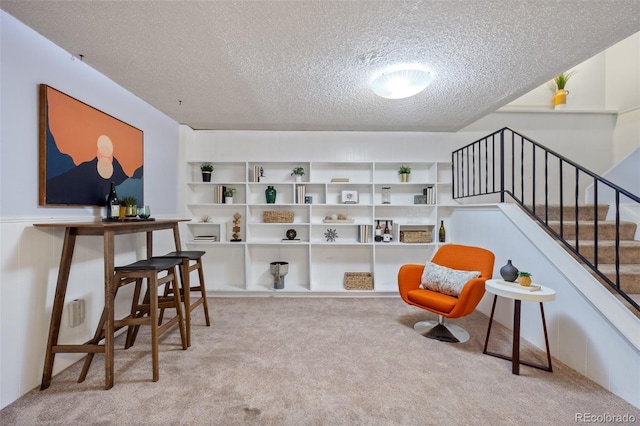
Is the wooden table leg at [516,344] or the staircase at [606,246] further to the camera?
the staircase at [606,246]

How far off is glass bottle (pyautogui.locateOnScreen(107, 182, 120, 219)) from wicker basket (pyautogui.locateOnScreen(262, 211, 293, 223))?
74.0 inches

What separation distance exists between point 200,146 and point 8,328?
301cm

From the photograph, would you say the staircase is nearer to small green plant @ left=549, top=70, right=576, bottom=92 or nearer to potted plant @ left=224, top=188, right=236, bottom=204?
small green plant @ left=549, top=70, right=576, bottom=92

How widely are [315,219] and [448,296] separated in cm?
218

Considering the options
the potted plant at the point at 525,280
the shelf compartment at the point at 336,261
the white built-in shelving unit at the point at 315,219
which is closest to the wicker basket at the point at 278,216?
the white built-in shelving unit at the point at 315,219

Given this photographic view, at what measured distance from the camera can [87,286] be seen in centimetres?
220

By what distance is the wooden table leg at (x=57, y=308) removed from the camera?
1789 mm

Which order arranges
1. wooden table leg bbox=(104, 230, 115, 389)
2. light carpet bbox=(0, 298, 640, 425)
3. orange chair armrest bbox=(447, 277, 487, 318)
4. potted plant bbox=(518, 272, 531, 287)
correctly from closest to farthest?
light carpet bbox=(0, 298, 640, 425) < wooden table leg bbox=(104, 230, 115, 389) < potted plant bbox=(518, 272, 531, 287) < orange chair armrest bbox=(447, 277, 487, 318)

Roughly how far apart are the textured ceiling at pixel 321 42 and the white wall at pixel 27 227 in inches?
6.1

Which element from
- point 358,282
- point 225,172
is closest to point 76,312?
point 225,172

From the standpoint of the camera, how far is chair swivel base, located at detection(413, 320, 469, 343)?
2.47 meters

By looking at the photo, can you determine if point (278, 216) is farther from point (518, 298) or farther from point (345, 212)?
point (518, 298)

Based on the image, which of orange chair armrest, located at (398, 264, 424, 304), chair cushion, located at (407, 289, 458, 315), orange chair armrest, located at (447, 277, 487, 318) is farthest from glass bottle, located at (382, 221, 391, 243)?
orange chair armrest, located at (447, 277, 487, 318)

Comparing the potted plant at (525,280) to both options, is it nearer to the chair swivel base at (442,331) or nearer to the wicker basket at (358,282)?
the chair swivel base at (442,331)
